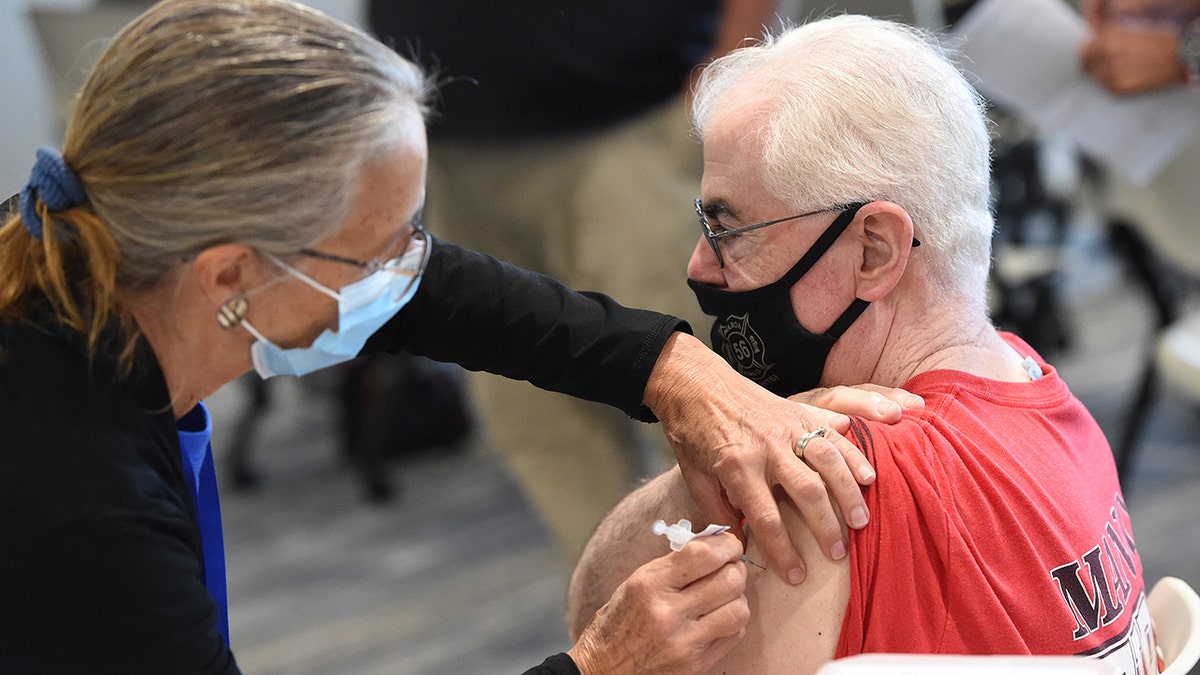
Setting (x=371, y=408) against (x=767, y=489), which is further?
(x=371, y=408)

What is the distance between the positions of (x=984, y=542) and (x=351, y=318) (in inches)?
26.8

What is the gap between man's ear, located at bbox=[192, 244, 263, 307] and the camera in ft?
3.61

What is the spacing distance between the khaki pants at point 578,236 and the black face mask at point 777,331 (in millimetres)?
916

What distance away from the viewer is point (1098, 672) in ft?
3.16

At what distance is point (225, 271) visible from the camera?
1.13 meters

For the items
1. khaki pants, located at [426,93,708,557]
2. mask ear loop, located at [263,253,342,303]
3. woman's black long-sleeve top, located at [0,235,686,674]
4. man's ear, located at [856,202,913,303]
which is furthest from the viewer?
khaki pants, located at [426,93,708,557]

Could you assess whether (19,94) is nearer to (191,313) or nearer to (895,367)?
(191,313)

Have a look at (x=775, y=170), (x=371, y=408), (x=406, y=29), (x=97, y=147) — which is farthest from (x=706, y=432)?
(x=371, y=408)

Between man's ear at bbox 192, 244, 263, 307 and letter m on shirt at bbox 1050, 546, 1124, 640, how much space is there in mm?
857

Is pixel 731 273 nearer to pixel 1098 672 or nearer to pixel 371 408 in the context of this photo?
pixel 1098 672

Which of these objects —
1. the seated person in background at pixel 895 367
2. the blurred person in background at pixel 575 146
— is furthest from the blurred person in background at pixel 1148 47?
the seated person in background at pixel 895 367

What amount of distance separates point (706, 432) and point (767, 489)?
0.11m

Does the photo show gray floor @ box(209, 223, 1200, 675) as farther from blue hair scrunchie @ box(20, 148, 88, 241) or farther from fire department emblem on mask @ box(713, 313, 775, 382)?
blue hair scrunchie @ box(20, 148, 88, 241)

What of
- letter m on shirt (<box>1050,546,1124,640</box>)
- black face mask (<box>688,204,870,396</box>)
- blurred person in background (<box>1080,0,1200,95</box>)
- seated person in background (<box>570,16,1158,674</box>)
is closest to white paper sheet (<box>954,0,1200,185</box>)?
blurred person in background (<box>1080,0,1200,95</box>)
